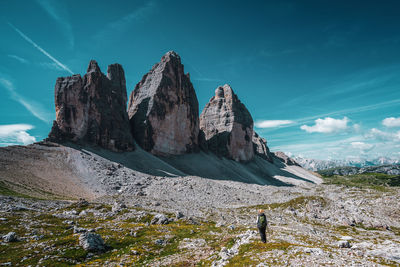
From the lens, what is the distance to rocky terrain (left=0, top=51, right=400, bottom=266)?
630 inches

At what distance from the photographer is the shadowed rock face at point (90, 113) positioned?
72.2m

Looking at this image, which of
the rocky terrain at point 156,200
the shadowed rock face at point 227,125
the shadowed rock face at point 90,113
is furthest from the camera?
the shadowed rock face at point 227,125

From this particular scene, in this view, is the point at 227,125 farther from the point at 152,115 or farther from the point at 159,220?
the point at 159,220

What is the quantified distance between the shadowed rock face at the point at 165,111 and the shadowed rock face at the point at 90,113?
35.9 ft

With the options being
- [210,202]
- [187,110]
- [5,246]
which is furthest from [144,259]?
[187,110]

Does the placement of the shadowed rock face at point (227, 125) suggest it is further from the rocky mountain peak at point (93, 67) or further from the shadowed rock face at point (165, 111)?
the rocky mountain peak at point (93, 67)

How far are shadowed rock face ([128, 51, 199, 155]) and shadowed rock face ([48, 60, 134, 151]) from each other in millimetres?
10949

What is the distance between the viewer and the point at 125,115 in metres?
93.5

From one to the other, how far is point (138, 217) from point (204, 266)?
1789 centimetres

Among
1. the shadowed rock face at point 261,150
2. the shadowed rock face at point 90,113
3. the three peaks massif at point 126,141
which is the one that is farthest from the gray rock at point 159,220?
the shadowed rock face at point 261,150

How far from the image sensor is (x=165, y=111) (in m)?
105

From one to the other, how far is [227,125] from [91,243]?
131m

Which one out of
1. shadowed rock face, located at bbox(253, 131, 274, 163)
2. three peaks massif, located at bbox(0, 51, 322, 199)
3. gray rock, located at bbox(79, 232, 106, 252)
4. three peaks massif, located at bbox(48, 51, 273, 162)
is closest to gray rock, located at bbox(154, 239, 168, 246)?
gray rock, located at bbox(79, 232, 106, 252)

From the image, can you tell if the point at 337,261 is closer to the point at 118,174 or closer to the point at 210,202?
the point at 210,202
